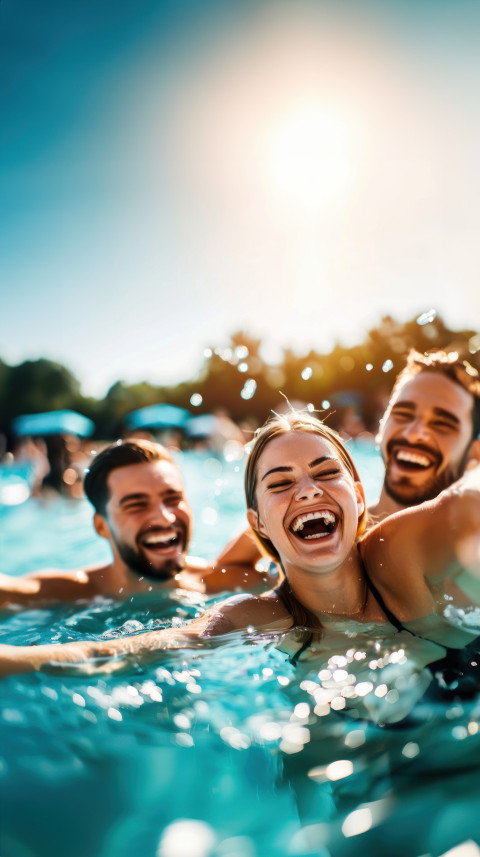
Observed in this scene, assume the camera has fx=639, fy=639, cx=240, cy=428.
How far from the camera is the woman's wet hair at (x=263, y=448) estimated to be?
317 centimetres

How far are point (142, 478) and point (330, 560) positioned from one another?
6.86 feet

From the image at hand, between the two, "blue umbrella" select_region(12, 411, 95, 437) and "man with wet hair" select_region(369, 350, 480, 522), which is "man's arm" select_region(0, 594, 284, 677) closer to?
"man with wet hair" select_region(369, 350, 480, 522)

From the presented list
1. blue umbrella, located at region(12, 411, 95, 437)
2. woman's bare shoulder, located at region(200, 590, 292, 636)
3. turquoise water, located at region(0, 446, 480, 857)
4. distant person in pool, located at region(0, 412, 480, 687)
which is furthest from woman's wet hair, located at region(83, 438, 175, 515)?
blue umbrella, located at region(12, 411, 95, 437)

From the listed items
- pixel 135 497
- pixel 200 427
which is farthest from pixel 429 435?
pixel 200 427

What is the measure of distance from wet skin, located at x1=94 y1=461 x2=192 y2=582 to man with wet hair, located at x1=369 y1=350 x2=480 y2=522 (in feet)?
4.77

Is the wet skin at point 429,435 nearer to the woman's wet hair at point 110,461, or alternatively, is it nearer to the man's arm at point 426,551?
the man's arm at point 426,551

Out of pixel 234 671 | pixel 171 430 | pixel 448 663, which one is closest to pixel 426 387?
pixel 448 663

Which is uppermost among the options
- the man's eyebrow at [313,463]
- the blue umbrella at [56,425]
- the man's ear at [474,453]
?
the blue umbrella at [56,425]

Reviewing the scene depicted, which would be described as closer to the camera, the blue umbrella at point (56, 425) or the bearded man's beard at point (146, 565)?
the bearded man's beard at point (146, 565)

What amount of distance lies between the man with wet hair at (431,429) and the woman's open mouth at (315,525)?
5.19 feet

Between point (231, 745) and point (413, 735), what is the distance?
2.29 ft

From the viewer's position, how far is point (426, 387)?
450 cm

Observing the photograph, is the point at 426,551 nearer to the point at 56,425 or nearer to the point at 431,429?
the point at 431,429

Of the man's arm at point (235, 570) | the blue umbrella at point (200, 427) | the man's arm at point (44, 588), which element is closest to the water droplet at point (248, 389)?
the man's arm at point (235, 570)
